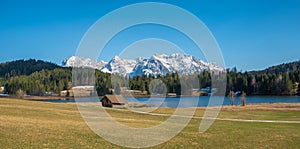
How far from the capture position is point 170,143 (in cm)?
2423

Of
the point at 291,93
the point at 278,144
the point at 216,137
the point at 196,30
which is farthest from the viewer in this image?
the point at 291,93

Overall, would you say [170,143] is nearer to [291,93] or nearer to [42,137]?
[42,137]

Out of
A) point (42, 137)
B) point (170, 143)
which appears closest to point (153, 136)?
point (170, 143)

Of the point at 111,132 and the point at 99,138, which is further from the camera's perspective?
the point at 111,132

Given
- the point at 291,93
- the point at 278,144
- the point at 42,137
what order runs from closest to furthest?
the point at 42,137, the point at 278,144, the point at 291,93

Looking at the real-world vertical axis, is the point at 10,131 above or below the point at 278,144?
above

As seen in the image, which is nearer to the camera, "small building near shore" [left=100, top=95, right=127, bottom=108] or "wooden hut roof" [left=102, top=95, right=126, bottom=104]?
"small building near shore" [left=100, top=95, right=127, bottom=108]

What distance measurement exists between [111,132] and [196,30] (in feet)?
46.3

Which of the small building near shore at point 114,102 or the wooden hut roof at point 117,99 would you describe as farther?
the wooden hut roof at point 117,99

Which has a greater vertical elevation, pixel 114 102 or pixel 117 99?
pixel 117 99

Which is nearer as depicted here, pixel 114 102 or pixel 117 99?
pixel 114 102

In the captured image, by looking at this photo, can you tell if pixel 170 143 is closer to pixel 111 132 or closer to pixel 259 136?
pixel 111 132

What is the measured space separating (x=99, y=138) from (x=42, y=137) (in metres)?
4.25

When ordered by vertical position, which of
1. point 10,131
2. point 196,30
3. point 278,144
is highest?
point 196,30
